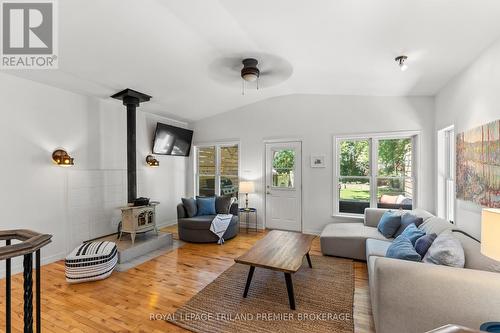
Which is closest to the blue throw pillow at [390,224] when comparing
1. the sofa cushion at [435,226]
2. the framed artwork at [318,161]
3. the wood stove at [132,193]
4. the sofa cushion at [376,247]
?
the sofa cushion at [376,247]

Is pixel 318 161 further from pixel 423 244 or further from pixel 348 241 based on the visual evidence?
pixel 423 244

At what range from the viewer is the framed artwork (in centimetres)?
475

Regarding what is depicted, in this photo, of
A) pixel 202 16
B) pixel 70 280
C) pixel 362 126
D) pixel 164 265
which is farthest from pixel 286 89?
pixel 70 280

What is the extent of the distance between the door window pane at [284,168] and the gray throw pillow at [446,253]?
311cm

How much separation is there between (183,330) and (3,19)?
3.31 m

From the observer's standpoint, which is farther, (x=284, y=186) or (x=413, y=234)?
(x=284, y=186)

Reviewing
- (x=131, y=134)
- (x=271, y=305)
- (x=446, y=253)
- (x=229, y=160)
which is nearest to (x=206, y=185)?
(x=229, y=160)

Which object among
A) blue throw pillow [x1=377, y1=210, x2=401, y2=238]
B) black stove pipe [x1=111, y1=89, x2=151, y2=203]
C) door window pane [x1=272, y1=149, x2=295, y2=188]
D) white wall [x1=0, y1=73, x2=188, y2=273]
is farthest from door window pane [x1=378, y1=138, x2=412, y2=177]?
white wall [x1=0, y1=73, x2=188, y2=273]

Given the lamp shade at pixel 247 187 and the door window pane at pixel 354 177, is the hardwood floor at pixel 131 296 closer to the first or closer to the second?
the door window pane at pixel 354 177

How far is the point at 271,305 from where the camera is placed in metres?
2.39

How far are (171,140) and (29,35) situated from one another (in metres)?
3.06

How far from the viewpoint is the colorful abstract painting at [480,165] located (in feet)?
7.19

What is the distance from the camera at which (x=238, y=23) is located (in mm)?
2424

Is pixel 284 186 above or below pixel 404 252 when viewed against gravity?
above
